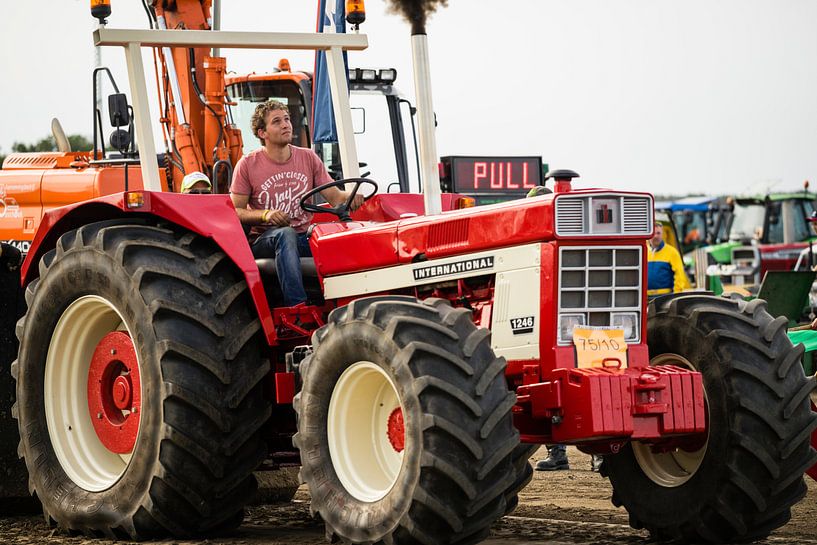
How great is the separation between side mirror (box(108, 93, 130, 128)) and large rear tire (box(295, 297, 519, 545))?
11.4 feet

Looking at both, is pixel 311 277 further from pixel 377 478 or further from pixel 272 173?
pixel 377 478

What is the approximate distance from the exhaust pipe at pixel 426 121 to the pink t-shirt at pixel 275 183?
3.17 ft

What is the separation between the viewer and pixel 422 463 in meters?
5.46

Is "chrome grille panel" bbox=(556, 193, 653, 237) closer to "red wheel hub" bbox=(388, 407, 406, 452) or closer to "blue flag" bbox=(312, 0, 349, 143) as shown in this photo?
"red wheel hub" bbox=(388, 407, 406, 452)

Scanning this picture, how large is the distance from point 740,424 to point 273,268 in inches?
101

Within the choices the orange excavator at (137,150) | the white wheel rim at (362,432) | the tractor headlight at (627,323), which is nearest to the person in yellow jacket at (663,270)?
the orange excavator at (137,150)

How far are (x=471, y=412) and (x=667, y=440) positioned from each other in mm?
1519

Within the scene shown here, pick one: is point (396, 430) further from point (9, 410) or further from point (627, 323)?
point (9, 410)

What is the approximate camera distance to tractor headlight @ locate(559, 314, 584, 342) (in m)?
6.20

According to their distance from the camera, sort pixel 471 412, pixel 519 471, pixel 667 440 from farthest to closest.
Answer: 1. pixel 667 440
2. pixel 519 471
3. pixel 471 412

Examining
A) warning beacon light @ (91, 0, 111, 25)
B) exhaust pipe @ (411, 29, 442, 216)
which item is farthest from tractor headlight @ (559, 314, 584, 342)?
warning beacon light @ (91, 0, 111, 25)

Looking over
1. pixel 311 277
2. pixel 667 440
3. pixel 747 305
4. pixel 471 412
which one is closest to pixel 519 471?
pixel 471 412

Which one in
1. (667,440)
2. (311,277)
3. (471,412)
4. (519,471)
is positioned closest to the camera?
(471,412)

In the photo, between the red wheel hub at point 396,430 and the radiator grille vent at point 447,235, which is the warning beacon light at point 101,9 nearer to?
the radiator grille vent at point 447,235
